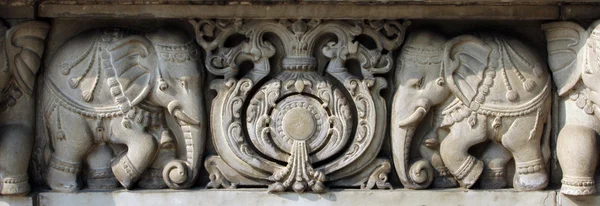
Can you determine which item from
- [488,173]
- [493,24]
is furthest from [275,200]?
[493,24]

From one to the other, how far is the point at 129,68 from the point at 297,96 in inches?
34.1

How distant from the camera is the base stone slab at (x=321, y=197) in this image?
4941mm

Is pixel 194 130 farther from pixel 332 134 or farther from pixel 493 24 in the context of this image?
pixel 493 24

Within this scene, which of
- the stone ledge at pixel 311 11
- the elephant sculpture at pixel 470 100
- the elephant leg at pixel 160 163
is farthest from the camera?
the elephant leg at pixel 160 163

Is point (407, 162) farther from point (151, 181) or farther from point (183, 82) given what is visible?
point (151, 181)

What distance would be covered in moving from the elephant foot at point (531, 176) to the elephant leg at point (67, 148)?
2.20 metres

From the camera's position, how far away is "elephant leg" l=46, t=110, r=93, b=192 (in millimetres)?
4887

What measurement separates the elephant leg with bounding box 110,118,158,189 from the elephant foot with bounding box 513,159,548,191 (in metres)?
1.87

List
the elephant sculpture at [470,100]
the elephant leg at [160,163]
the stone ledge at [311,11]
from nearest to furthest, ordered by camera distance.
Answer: the stone ledge at [311,11] → the elephant sculpture at [470,100] → the elephant leg at [160,163]

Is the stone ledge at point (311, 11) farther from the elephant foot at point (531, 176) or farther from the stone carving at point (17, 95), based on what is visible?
the elephant foot at point (531, 176)

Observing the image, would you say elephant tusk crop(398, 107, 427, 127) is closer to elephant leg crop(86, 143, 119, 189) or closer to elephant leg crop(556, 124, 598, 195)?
elephant leg crop(556, 124, 598, 195)

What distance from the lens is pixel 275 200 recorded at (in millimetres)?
4949

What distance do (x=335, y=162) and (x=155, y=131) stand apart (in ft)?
3.09

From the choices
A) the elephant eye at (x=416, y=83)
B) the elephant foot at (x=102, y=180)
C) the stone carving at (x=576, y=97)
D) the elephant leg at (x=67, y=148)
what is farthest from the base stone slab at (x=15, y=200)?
the stone carving at (x=576, y=97)
